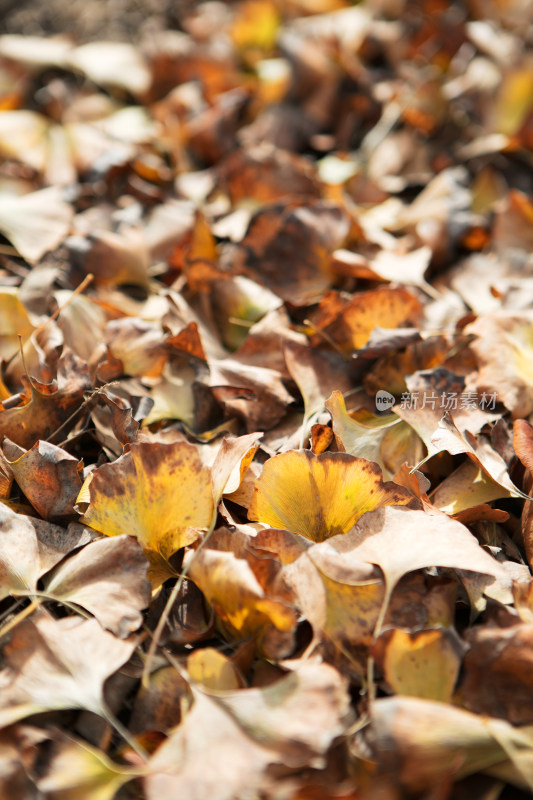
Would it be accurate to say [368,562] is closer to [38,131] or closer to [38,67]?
[38,131]

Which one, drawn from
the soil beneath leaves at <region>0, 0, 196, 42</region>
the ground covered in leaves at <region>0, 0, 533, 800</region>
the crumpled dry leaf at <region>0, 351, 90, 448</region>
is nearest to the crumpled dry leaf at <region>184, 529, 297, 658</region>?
the ground covered in leaves at <region>0, 0, 533, 800</region>

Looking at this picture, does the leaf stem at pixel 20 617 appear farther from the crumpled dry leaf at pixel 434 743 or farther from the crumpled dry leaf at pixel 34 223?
the crumpled dry leaf at pixel 34 223

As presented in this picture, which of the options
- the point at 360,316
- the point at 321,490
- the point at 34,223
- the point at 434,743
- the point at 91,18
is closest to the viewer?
the point at 434,743

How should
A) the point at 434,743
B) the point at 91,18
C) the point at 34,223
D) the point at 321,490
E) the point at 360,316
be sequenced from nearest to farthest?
1. the point at 434,743
2. the point at 321,490
3. the point at 360,316
4. the point at 34,223
5. the point at 91,18

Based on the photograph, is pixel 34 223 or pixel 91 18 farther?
pixel 91 18

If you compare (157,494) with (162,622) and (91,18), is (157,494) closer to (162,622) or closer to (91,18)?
(162,622)

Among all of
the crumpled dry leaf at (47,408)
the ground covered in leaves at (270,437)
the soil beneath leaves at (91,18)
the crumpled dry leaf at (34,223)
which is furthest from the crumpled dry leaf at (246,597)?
the soil beneath leaves at (91,18)

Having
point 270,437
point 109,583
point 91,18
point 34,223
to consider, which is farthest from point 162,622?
point 91,18
